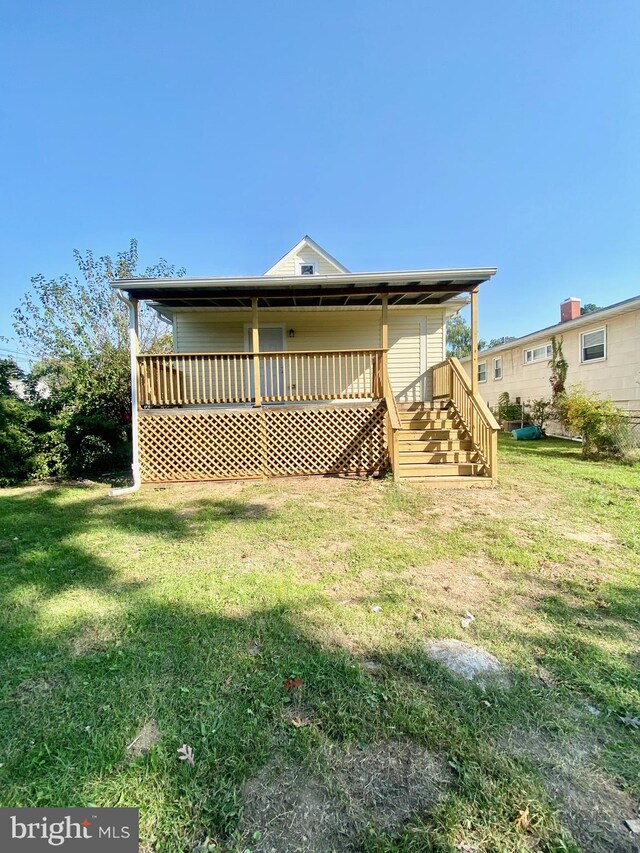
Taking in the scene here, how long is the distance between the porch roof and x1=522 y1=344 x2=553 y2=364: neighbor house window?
27.8ft

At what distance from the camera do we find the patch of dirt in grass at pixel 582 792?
1.28 meters

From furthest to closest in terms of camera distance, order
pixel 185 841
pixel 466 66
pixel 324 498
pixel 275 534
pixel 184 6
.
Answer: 1. pixel 466 66
2. pixel 184 6
3. pixel 324 498
4. pixel 275 534
5. pixel 185 841

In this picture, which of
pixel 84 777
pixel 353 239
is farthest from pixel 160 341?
pixel 84 777

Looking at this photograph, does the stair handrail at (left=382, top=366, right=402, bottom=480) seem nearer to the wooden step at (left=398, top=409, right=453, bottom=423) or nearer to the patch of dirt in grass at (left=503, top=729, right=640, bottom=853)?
the wooden step at (left=398, top=409, right=453, bottom=423)

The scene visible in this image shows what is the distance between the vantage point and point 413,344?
10.1 meters

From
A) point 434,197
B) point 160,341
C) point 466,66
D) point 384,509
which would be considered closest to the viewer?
point 384,509

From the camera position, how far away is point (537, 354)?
1496cm

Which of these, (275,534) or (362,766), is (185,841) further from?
(275,534)

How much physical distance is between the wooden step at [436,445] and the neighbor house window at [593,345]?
25.3 feet

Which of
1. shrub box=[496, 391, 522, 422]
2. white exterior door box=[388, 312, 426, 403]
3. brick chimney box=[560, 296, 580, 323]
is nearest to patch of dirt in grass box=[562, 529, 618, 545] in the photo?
white exterior door box=[388, 312, 426, 403]

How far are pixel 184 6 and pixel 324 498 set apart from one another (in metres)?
10.7

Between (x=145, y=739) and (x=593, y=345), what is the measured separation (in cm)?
1494

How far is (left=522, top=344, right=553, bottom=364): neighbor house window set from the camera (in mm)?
14234

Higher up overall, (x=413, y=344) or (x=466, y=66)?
(x=466, y=66)
